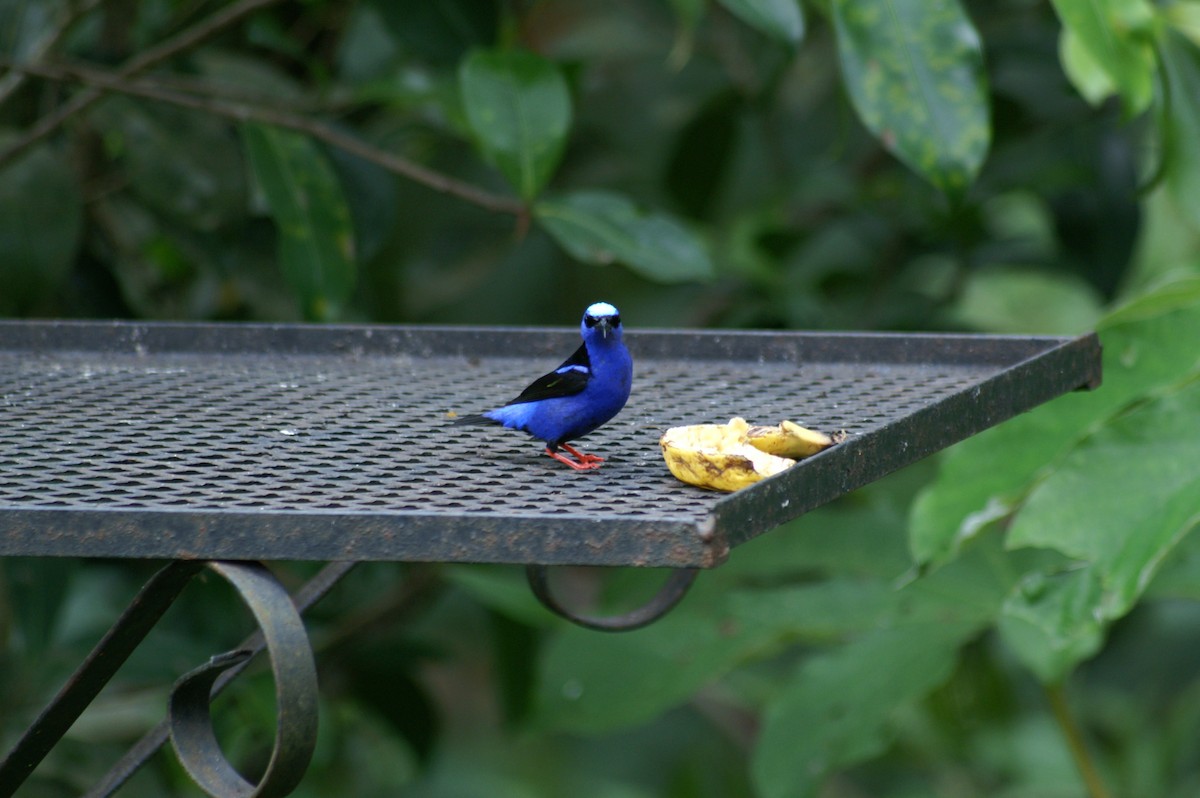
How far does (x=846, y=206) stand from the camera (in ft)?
9.77

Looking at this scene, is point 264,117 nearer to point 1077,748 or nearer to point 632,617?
point 632,617

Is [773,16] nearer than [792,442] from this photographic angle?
No

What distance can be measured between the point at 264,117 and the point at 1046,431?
1.16m

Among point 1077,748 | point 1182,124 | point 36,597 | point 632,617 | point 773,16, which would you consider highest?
point 773,16

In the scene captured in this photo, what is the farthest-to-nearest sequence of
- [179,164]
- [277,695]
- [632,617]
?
[179,164] < [632,617] < [277,695]

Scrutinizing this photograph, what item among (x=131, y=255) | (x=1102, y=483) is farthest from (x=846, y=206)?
(x=1102, y=483)

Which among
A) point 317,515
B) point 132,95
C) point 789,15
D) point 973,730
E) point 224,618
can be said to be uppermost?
point 789,15

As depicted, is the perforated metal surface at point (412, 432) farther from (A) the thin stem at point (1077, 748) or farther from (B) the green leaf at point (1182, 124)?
(A) the thin stem at point (1077, 748)

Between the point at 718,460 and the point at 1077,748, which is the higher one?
the point at 718,460

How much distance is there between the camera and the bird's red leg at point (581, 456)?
118 centimetres

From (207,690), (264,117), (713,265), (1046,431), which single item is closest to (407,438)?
(207,690)

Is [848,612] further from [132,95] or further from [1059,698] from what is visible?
[132,95]

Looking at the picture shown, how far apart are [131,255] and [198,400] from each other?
1.19 m

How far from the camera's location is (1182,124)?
1765 mm
